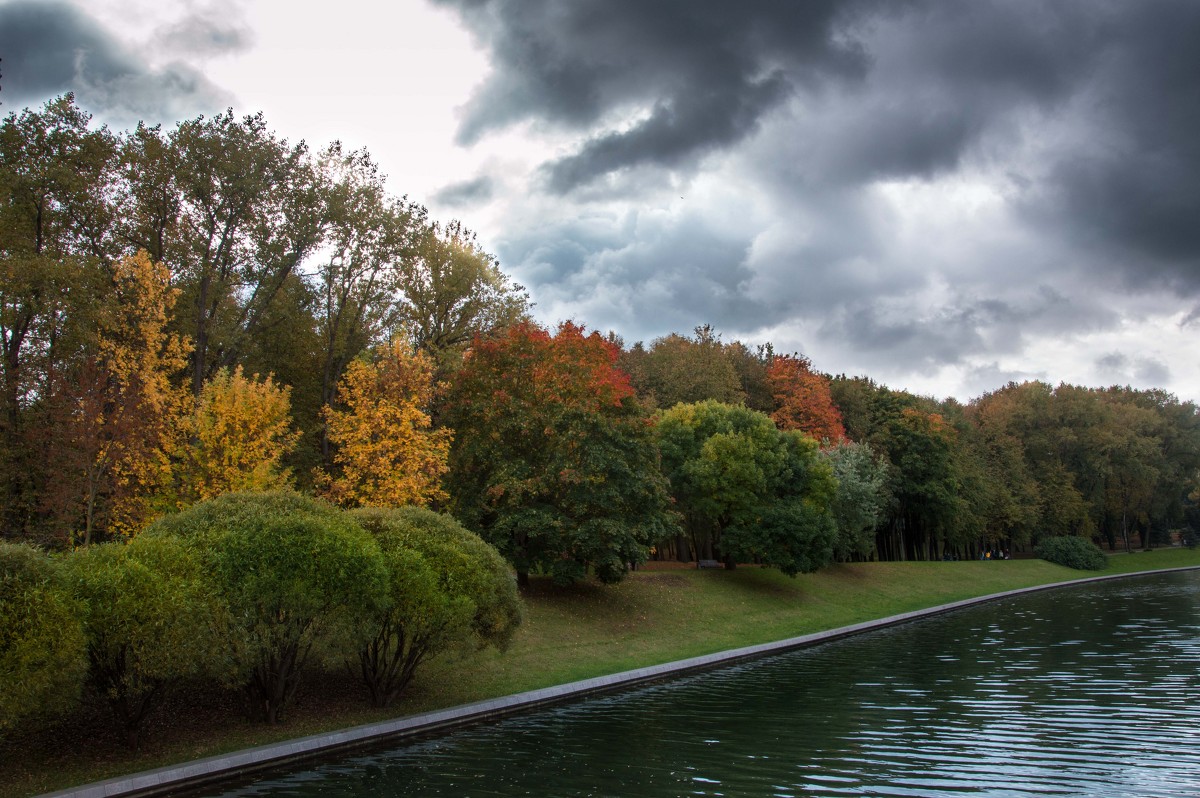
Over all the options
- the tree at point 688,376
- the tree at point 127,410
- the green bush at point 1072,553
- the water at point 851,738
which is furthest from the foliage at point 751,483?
the green bush at point 1072,553

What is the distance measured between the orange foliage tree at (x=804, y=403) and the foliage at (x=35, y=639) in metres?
60.8

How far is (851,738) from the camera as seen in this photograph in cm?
1939

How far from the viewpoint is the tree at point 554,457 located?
131 ft

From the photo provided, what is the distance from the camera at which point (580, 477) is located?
3991cm

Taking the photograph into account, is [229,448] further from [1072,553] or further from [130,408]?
[1072,553]

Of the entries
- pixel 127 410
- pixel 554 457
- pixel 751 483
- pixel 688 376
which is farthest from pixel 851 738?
pixel 688 376

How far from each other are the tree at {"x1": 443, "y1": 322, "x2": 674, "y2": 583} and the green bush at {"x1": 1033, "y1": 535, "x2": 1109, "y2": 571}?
6071 cm

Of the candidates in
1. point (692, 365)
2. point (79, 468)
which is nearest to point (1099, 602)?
point (692, 365)

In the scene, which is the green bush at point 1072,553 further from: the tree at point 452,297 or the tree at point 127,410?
the tree at point 127,410

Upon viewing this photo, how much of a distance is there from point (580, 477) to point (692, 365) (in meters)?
34.1

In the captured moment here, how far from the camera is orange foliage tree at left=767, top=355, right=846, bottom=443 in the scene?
73.6m

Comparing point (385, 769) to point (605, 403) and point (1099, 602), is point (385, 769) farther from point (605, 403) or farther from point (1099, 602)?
point (1099, 602)

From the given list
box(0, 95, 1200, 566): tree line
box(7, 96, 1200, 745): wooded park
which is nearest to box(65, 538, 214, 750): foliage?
box(7, 96, 1200, 745): wooded park

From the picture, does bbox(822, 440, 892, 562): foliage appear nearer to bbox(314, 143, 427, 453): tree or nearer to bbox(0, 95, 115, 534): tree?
bbox(314, 143, 427, 453): tree
